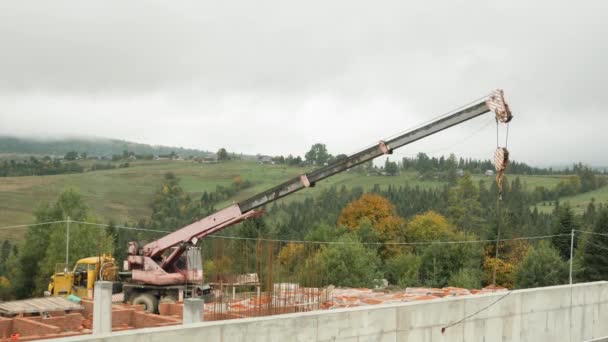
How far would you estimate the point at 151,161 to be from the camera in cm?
19638

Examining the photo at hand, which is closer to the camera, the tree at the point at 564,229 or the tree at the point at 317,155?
the tree at the point at 564,229

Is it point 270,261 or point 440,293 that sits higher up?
point 270,261

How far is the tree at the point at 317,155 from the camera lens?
18675cm

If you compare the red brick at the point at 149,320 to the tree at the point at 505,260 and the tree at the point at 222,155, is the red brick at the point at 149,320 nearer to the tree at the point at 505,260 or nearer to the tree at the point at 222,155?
the tree at the point at 505,260

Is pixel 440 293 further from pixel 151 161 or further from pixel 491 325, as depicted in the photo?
pixel 151 161

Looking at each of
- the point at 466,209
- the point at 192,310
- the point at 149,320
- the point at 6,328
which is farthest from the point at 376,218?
the point at 192,310

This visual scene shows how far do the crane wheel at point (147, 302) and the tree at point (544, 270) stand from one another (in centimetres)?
3236

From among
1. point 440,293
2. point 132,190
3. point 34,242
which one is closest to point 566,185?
point 132,190

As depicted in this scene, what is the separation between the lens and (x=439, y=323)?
14430mm

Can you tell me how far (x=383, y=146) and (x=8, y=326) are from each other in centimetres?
1085

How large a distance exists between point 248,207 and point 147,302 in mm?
4588

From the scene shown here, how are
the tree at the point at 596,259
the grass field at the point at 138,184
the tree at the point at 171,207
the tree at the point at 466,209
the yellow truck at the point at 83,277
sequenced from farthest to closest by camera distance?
the grass field at the point at 138,184 → the tree at the point at 171,207 → the tree at the point at 466,209 → the tree at the point at 596,259 → the yellow truck at the point at 83,277

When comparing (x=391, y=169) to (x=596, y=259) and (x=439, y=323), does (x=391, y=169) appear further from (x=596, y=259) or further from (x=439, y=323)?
(x=439, y=323)

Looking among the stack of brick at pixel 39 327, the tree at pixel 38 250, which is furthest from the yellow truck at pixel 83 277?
the tree at pixel 38 250
